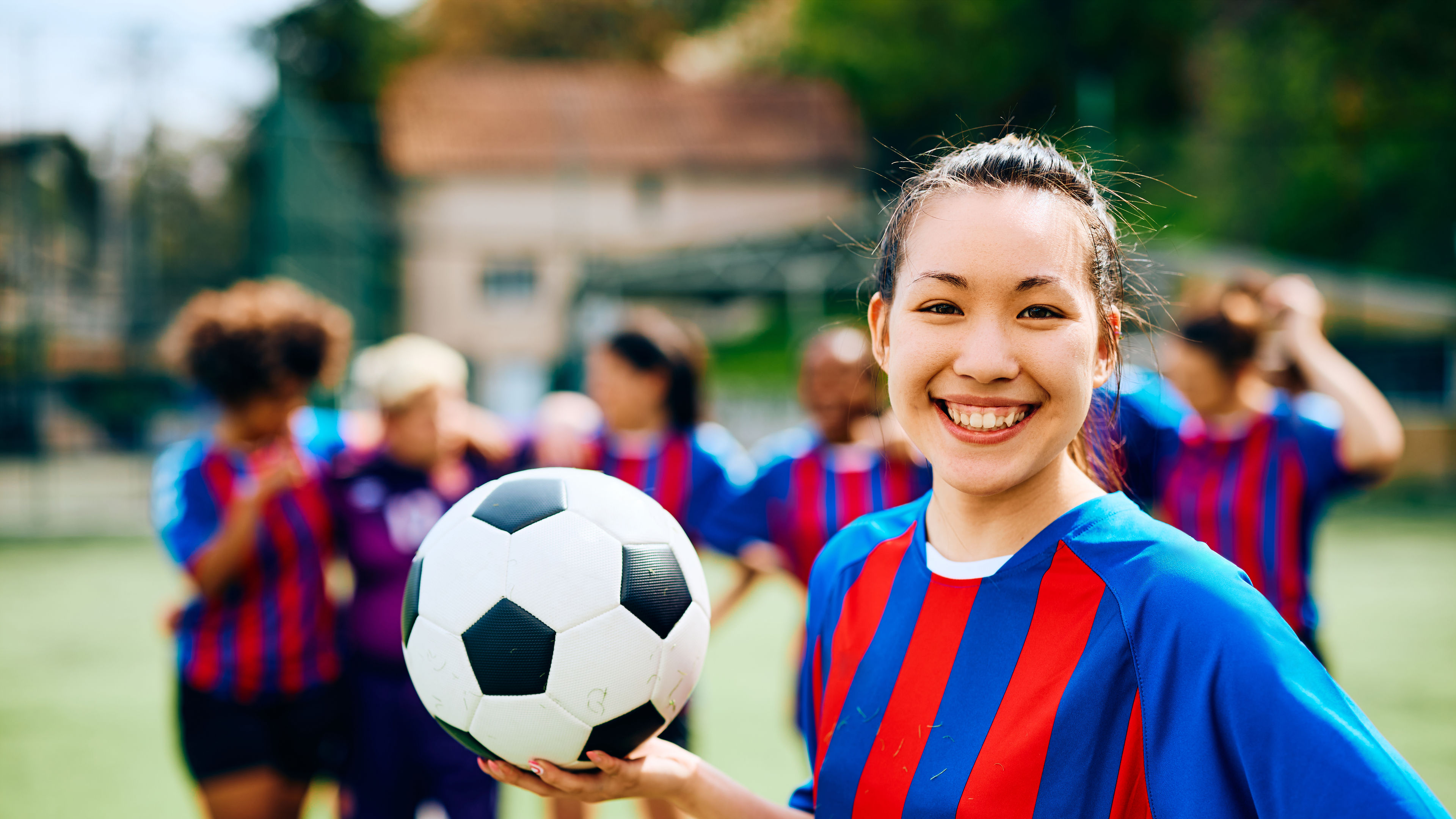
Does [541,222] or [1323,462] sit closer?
[1323,462]

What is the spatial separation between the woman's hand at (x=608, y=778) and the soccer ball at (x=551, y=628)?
28mm

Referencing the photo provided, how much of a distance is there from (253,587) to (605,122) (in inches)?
1084

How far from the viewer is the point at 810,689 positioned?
1.57 m

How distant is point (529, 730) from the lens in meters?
1.53

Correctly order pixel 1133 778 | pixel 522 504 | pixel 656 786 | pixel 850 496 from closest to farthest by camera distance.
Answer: pixel 1133 778
pixel 656 786
pixel 522 504
pixel 850 496

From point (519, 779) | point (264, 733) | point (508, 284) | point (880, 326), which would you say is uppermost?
point (508, 284)

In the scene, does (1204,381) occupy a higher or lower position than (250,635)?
higher

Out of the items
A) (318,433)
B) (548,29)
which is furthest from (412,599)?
(548,29)

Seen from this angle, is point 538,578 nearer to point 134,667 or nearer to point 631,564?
point 631,564

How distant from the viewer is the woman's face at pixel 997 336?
4.07ft

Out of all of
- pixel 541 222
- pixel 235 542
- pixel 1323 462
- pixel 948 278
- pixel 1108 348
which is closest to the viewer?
pixel 948 278

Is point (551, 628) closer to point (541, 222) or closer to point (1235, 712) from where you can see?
point (1235, 712)

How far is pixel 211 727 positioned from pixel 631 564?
6.46ft

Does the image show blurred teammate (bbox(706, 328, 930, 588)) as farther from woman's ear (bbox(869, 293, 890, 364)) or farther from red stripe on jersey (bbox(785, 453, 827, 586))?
woman's ear (bbox(869, 293, 890, 364))
